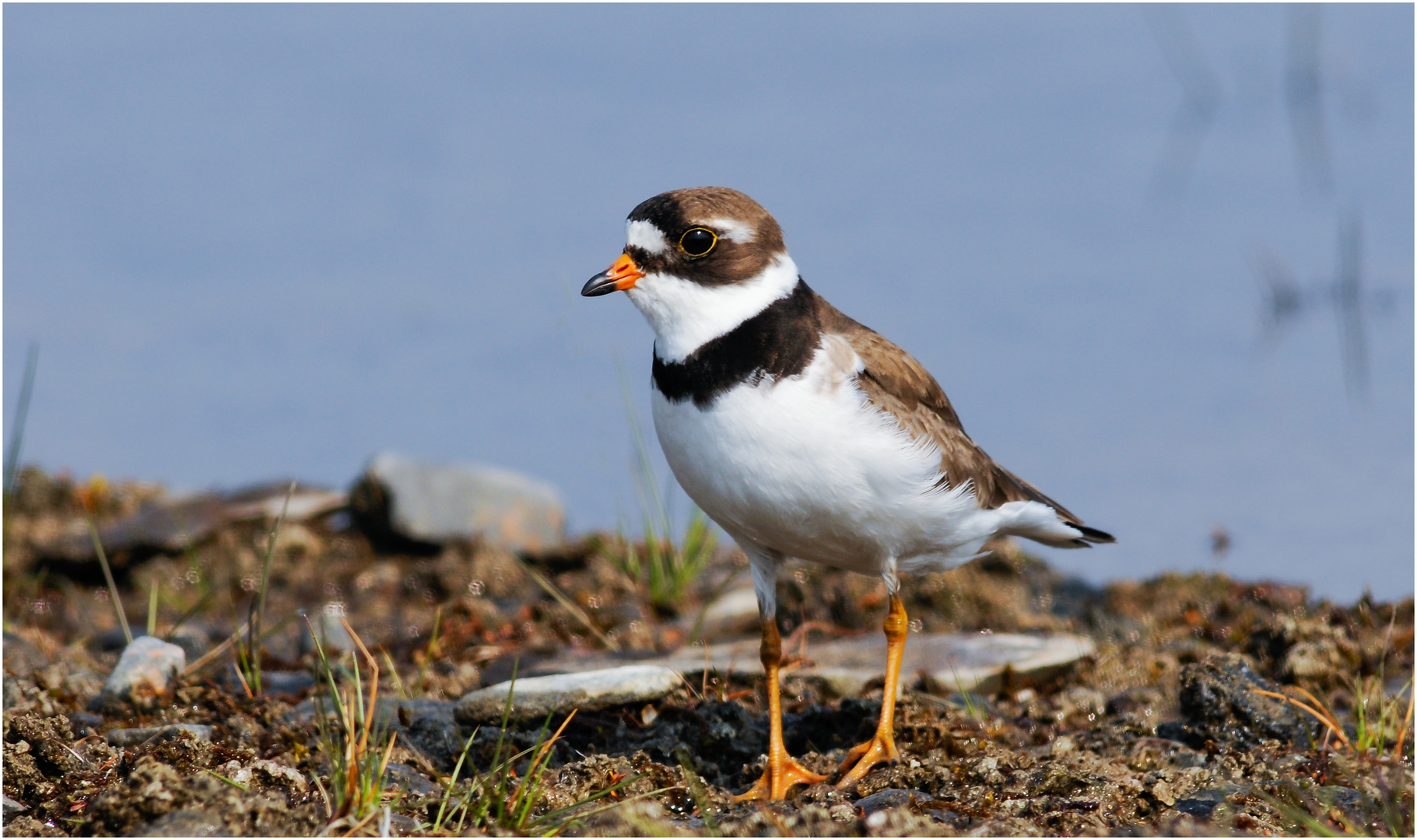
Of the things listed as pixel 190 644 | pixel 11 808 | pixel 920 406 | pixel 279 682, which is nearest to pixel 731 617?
pixel 279 682

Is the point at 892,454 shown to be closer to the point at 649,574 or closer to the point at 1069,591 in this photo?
the point at 649,574

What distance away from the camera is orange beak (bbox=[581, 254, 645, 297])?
16.7 feet

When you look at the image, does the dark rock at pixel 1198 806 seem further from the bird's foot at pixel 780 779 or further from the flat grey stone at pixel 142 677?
the flat grey stone at pixel 142 677

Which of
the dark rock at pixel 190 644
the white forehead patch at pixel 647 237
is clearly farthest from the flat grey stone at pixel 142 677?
the white forehead patch at pixel 647 237

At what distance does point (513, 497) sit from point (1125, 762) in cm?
585

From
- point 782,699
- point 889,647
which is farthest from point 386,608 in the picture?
point 889,647

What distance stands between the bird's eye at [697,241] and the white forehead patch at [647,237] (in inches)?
2.7

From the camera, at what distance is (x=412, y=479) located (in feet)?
32.3

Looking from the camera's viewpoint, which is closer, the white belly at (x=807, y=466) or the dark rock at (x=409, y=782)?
the dark rock at (x=409, y=782)

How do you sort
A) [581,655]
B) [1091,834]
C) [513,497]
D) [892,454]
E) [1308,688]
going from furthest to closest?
[513,497], [581,655], [1308,688], [892,454], [1091,834]

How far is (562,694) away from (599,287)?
5.28 feet

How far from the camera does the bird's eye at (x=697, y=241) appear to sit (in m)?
5.05

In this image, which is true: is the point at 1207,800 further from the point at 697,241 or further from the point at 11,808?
the point at 11,808

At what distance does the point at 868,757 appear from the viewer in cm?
508
